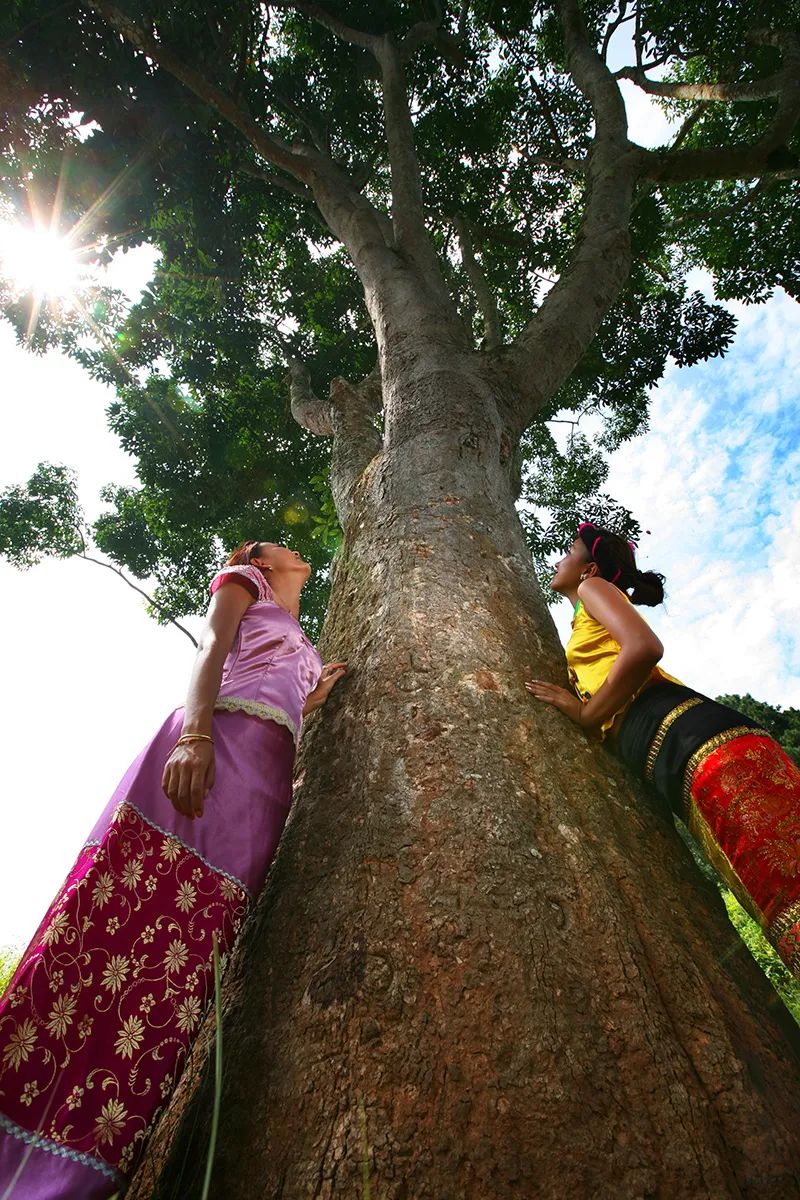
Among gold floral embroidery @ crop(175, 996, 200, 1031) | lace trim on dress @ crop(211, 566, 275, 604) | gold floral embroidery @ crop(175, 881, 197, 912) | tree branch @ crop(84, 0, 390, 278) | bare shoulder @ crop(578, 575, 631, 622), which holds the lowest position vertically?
gold floral embroidery @ crop(175, 996, 200, 1031)

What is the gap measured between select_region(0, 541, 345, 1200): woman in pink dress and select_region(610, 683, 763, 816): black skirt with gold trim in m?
0.87

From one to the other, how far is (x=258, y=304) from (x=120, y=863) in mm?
7885

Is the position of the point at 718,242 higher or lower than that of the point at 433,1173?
higher

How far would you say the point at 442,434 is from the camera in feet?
7.91

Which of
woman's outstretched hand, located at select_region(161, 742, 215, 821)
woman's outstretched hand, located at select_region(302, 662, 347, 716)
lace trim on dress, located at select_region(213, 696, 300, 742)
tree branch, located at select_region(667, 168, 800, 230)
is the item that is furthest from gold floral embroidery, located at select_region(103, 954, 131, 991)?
tree branch, located at select_region(667, 168, 800, 230)

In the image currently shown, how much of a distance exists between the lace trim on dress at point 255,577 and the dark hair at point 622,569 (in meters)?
1.08

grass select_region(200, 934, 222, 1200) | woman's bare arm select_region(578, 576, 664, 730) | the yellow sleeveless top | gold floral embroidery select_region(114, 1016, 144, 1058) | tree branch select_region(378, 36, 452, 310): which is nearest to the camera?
grass select_region(200, 934, 222, 1200)

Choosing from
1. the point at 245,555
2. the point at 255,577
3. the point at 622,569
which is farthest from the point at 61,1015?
the point at 622,569

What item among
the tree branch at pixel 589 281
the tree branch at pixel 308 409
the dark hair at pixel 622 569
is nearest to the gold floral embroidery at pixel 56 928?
the dark hair at pixel 622 569

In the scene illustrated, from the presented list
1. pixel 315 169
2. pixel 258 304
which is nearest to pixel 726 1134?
pixel 315 169

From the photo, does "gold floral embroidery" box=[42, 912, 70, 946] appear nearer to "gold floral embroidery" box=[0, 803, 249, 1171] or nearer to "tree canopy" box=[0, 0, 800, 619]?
"gold floral embroidery" box=[0, 803, 249, 1171]

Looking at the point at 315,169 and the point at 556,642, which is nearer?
the point at 556,642

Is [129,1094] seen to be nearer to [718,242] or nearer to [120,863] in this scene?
[120,863]

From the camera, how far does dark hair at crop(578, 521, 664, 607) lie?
197cm
